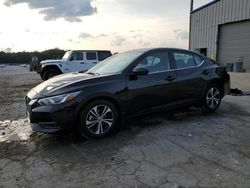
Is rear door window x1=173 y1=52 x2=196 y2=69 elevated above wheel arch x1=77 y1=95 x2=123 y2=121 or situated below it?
above

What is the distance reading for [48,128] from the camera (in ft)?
13.1

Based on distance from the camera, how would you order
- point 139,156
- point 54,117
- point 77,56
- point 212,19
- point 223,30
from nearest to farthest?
point 139,156 < point 54,117 < point 77,56 < point 223,30 < point 212,19

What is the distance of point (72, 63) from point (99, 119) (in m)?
10.6

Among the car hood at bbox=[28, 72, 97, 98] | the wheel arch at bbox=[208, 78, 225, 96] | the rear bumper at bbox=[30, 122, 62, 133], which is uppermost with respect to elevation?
the car hood at bbox=[28, 72, 97, 98]

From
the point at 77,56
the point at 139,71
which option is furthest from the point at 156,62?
the point at 77,56

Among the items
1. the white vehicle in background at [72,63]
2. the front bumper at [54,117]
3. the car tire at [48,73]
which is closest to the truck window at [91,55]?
the white vehicle in background at [72,63]

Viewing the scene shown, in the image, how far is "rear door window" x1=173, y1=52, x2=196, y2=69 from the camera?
5.24m

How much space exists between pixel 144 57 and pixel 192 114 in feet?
6.18

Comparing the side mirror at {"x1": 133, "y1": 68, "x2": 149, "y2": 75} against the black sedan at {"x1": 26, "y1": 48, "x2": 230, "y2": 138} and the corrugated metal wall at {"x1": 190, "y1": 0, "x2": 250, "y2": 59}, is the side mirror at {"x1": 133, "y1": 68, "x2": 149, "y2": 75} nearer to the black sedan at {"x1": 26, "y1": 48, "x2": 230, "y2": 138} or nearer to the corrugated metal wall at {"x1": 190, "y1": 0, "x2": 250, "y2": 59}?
the black sedan at {"x1": 26, "y1": 48, "x2": 230, "y2": 138}

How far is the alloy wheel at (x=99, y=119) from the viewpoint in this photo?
416 centimetres

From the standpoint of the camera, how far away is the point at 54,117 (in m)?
3.90

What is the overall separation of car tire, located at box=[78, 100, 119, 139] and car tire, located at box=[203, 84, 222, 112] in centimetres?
237

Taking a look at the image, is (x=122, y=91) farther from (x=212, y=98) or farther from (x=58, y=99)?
(x=212, y=98)

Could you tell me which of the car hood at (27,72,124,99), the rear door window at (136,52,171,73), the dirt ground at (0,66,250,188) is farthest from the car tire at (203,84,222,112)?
the car hood at (27,72,124,99)
